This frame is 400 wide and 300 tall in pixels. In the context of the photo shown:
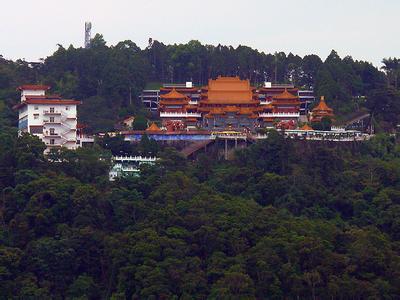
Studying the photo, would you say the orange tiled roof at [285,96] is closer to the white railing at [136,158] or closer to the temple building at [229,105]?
the temple building at [229,105]

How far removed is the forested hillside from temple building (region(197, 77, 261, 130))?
2763 millimetres

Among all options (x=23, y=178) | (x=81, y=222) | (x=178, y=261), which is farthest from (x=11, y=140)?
(x=178, y=261)

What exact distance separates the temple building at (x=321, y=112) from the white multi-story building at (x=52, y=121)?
10.2 meters

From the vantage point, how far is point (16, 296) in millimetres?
43812

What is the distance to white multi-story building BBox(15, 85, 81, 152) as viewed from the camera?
55.2 metres

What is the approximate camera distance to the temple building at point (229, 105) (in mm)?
60375

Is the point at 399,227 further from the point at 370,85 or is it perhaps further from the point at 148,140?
the point at 370,85

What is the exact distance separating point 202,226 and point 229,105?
51.9 feet

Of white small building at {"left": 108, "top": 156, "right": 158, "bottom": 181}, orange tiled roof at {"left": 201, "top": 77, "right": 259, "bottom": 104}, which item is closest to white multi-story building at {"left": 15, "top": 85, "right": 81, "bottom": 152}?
white small building at {"left": 108, "top": 156, "right": 158, "bottom": 181}

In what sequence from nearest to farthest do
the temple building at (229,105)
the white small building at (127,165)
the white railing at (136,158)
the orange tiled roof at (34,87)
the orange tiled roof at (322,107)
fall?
the white small building at (127,165)
the white railing at (136,158)
the orange tiled roof at (34,87)
the temple building at (229,105)
the orange tiled roof at (322,107)

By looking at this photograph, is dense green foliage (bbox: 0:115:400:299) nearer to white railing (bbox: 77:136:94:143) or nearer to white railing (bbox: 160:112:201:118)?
white railing (bbox: 77:136:94:143)

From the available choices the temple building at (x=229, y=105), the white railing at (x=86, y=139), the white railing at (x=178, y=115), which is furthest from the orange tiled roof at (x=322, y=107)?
the white railing at (x=86, y=139)

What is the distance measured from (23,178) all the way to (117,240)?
526 centimetres

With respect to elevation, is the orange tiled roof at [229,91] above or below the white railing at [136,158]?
above
